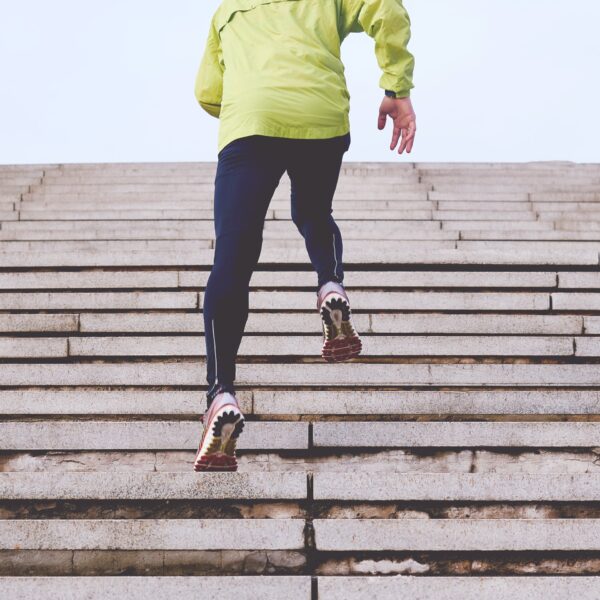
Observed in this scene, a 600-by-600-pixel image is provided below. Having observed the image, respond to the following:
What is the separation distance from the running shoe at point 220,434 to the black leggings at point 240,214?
1.7 inches

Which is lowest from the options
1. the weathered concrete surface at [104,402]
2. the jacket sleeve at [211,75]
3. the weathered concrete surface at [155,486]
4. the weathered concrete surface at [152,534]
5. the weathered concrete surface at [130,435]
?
the weathered concrete surface at [152,534]

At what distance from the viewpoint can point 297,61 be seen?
2.22m

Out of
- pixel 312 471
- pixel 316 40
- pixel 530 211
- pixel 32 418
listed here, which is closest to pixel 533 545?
pixel 312 471

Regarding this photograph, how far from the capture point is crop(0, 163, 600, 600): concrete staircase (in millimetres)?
1989

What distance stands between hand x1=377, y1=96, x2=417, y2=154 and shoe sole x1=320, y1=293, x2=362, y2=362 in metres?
0.52

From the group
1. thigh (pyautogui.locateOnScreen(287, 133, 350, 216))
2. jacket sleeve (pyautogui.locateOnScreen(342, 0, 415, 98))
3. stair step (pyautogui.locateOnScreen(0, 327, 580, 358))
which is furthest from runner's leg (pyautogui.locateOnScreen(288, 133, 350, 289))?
stair step (pyautogui.locateOnScreen(0, 327, 580, 358))

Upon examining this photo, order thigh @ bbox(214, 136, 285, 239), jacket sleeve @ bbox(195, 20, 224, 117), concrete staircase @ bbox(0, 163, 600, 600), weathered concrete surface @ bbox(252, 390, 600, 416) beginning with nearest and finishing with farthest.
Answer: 1. concrete staircase @ bbox(0, 163, 600, 600)
2. thigh @ bbox(214, 136, 285, 239)
3. jacket sleeve @ bbox(195, 20, 224, 117)
4. weathered concrete surface @ bbox(252, 390, 600, 416)

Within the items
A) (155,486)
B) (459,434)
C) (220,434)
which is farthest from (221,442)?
(459,434)

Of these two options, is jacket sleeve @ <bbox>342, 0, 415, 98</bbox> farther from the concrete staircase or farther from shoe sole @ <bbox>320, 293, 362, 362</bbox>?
the concrete staircase

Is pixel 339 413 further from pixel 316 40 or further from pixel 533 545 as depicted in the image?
pixel 316 40

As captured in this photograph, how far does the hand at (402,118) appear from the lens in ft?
7.83

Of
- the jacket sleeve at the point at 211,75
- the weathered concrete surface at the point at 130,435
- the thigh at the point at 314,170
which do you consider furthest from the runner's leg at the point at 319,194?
the weathered concrete surface at the point at 130,435

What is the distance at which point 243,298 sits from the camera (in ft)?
6.89

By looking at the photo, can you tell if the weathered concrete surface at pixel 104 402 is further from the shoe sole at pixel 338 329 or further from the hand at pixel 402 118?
the hand at pixel 402 118
